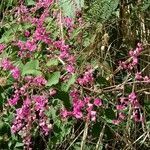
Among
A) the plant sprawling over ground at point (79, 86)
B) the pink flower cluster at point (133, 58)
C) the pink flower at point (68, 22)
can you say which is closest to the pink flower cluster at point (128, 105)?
the plant sprawling over ground at point (79, 86)

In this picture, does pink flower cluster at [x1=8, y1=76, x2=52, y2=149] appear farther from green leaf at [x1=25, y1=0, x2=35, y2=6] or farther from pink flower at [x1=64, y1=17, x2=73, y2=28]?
green leaf at [x1=25, y1=0, x2=35, y2=6]

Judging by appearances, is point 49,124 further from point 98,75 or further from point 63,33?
point 63,33

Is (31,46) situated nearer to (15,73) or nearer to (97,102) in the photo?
(15,73)

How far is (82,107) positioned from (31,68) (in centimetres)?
24

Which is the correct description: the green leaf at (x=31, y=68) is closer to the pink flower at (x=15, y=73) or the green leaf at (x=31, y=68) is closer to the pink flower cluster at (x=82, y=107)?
the pink flower at (x=15, y=73)

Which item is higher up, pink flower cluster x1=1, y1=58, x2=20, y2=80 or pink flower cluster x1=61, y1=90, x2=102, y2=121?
pink flower cluster x1=1, y1=58, x2=20, y2=80

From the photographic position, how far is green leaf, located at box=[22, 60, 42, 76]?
5.36ft

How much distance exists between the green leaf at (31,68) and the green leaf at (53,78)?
0.14ft

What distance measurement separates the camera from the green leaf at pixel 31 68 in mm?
1635

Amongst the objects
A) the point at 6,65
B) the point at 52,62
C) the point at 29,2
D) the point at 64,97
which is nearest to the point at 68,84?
the point at 64,97

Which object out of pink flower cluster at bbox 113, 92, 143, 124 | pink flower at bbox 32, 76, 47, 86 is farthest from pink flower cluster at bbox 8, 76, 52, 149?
pink flower cluster at bbox 113, 92, 143, 124

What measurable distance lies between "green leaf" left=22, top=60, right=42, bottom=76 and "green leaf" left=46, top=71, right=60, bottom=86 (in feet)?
0.14

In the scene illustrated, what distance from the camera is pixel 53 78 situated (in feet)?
5.27

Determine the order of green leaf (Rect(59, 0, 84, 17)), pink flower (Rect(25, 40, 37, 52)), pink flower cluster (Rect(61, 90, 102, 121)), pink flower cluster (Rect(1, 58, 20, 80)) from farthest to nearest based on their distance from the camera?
green leaf (Rect(59, 0, 84, 17))
pink flower (Rect(25, 40, 37, 52))
pink flower cluster (Rect(1, 58, 20, 80))
pink flower cluster (Rect(61, 90, 102, 121))
